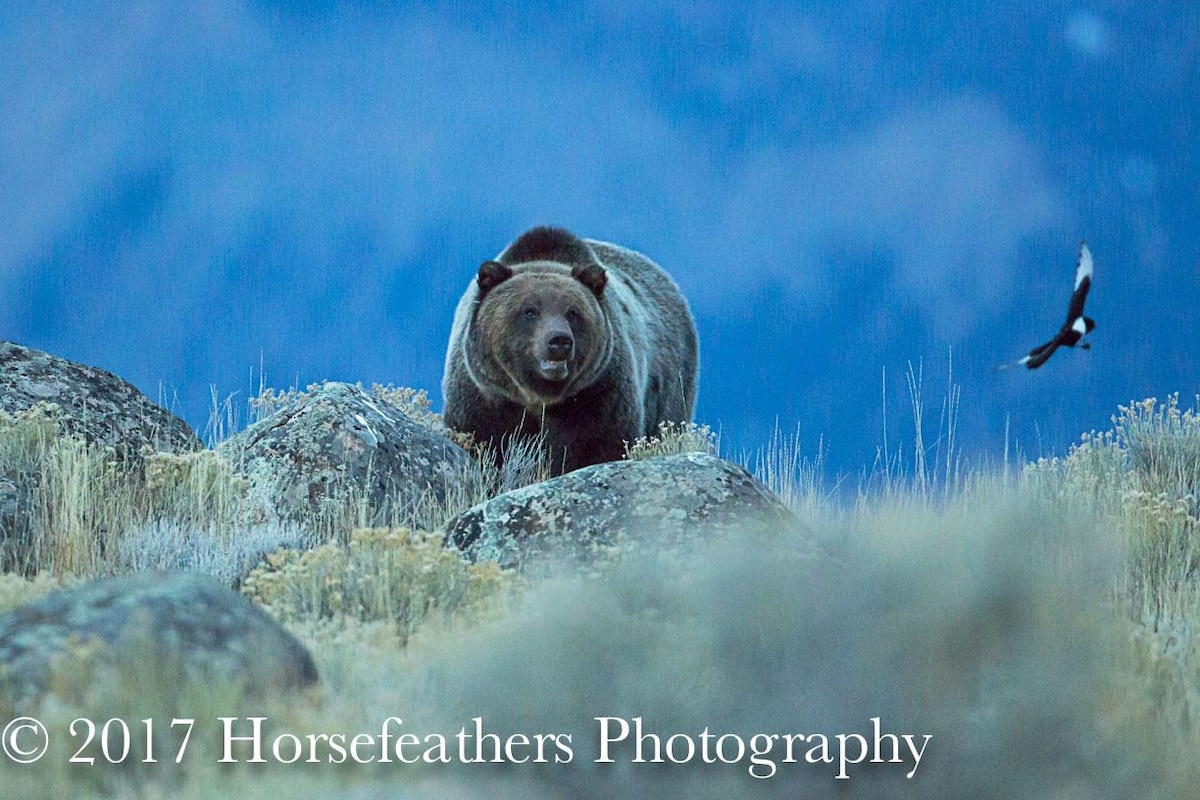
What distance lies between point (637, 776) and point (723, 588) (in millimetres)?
1328

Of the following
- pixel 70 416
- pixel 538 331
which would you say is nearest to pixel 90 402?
pixel 70 416

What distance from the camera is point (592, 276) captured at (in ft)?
34.3

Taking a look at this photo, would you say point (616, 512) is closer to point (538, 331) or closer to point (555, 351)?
point (555, 351)

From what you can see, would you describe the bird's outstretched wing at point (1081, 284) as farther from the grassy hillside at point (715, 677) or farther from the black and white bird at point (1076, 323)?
the grassy hillside at point (715, 677)

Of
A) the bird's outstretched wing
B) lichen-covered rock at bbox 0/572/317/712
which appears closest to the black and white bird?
the bird's outstretched wing

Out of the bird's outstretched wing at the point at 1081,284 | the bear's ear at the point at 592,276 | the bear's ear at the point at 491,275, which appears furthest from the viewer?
the bear's ear at the point at 592,276

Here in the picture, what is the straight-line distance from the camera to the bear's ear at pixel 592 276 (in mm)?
10453

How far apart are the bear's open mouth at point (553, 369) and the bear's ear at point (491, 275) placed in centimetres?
97

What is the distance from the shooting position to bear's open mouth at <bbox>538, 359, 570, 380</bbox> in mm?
9703

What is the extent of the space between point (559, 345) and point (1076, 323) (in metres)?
3.70

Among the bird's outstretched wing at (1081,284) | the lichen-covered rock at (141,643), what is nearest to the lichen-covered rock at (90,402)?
the lichen-covered rock at (141,643)

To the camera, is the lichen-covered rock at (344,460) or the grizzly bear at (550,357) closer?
the lichen-covered rock at (344,460)

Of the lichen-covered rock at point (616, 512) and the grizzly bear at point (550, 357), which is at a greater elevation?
the grizzly bear at point (550, 357)

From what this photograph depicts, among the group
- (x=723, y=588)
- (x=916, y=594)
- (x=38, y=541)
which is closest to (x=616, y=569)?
(x=723, y=588)
